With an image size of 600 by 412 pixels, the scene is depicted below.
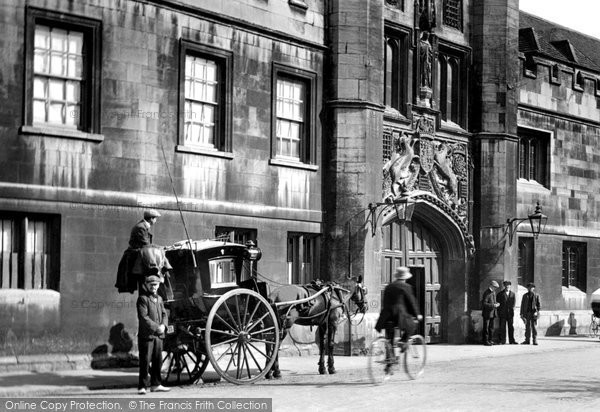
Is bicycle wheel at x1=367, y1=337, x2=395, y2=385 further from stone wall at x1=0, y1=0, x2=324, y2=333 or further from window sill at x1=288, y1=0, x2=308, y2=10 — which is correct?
window sill at x1=288, y1=0, x2=308, y2=10

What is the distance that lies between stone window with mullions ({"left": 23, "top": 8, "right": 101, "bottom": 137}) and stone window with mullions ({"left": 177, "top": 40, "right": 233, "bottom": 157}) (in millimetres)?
2135

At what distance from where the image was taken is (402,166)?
26.8m

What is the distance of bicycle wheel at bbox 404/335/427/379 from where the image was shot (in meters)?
17.8

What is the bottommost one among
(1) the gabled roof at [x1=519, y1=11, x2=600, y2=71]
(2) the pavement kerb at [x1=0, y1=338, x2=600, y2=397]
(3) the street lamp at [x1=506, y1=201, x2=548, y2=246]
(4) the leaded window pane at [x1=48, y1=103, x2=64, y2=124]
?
(2) the pavement kerb at [x1=0, y1=338, x2=600, y2=397]

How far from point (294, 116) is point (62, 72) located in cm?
656

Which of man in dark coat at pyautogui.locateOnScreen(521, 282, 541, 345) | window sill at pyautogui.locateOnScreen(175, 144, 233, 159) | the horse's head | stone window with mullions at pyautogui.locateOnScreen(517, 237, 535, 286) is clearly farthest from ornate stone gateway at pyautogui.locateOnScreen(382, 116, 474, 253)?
the horse's head

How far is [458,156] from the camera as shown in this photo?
29.2m

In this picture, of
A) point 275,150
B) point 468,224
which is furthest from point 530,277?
point 275,150

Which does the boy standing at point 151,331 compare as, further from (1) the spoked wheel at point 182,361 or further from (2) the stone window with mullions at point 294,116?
(2) the stone window with mullions at point 294,116

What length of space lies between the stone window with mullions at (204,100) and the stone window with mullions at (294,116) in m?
1.64

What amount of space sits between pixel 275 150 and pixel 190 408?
10828mm

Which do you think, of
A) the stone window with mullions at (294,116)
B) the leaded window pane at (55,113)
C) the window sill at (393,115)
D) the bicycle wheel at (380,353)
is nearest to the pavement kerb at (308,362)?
the bicycle wheel at (380,353)

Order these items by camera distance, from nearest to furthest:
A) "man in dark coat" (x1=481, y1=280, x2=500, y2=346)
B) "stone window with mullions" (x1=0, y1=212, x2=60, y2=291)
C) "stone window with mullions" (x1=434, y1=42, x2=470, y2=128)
Result: "stone window with mullions" (x1=0, y1=212, x2=60, y2=291), "man in dark coat" (x1=481, y1=280, x2=500, y2=346), "stone window with mullions" (x1=434, y1=42, x2=470, y2=128)

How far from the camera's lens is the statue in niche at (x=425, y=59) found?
2778cm
